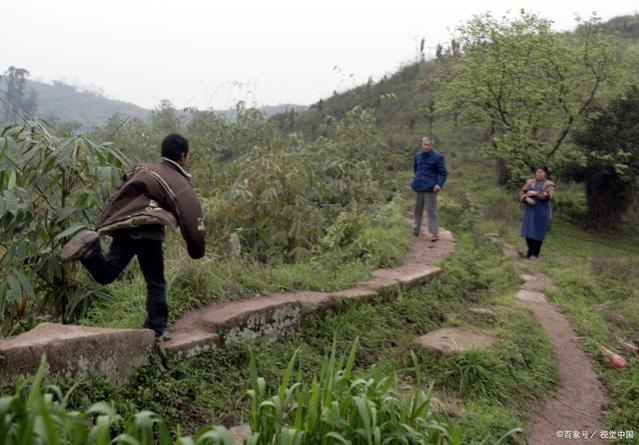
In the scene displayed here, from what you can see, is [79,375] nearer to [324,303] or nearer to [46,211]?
[46,211]

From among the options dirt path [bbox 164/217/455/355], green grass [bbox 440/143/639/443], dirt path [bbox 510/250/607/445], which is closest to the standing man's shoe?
dirt path [bbox 164/217/455/355]

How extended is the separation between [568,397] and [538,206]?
169 inches

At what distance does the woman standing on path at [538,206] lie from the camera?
754cm

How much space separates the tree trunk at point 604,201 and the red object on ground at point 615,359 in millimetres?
7519

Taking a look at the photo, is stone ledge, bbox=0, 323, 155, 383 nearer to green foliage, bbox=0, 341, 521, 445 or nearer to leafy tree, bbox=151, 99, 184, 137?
green foliage, bbox=0, 341, 521, 445

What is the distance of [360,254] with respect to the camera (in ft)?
20.7

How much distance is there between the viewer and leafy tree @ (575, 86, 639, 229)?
35.0 feet

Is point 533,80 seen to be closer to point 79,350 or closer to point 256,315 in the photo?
point 256,315

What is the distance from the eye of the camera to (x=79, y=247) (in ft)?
10.3

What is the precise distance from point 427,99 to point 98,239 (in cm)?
1978

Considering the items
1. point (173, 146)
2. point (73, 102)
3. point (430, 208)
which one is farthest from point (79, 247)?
point (73, 102)

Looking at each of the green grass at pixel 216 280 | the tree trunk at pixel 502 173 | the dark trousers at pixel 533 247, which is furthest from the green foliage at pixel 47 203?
the tree trunk at pixel 502 173

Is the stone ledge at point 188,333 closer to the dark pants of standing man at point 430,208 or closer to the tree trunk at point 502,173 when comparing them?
the dark pants of standing man at point 430,208

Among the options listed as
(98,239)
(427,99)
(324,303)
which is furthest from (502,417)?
(427,99)
